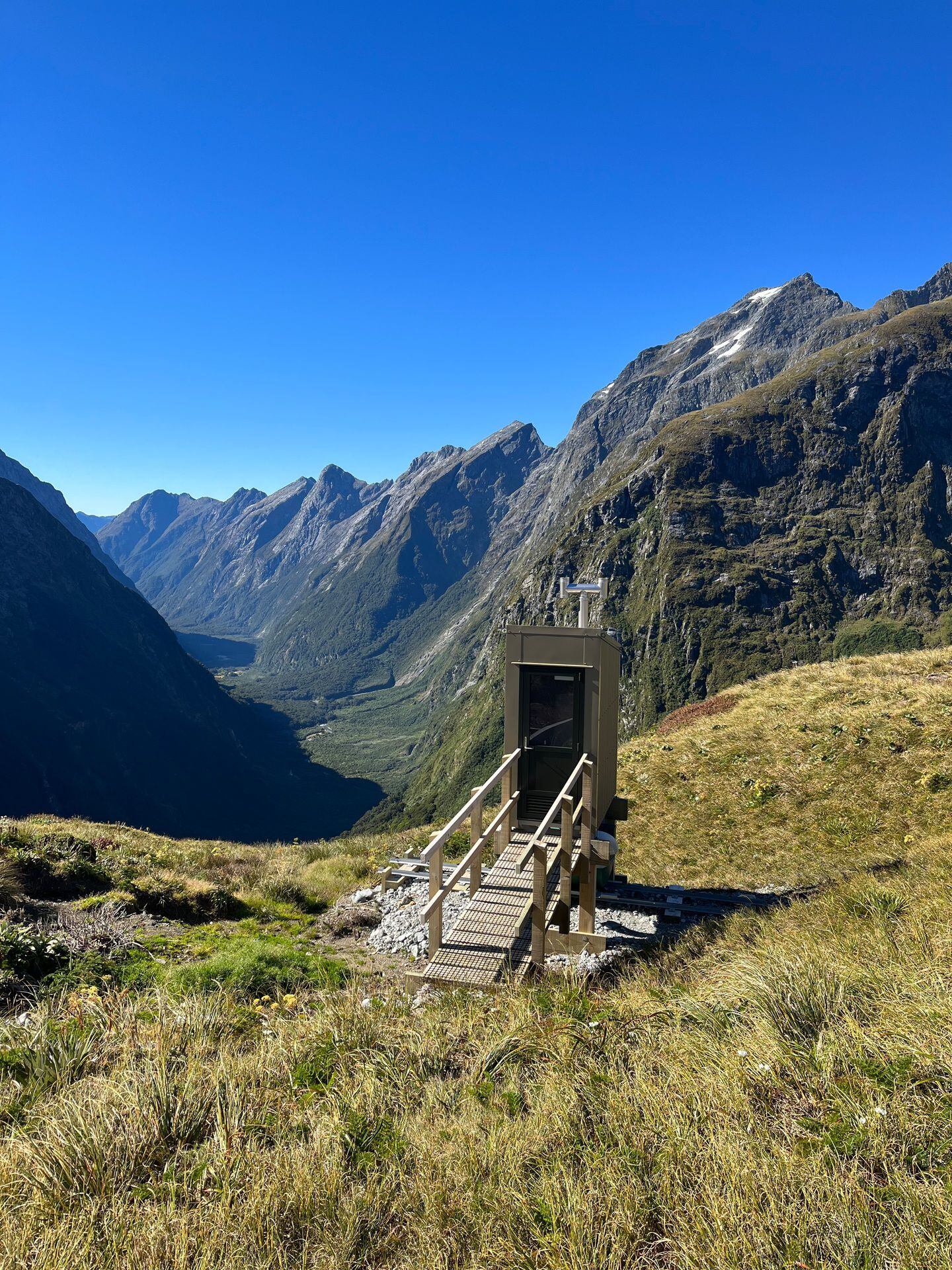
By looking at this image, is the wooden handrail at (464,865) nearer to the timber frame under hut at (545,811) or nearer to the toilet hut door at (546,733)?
the timber frame under hut at (545,811)

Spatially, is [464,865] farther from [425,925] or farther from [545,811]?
[425,925]

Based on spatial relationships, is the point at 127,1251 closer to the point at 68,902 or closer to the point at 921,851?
the point at 68,902

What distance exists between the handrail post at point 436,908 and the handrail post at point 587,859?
2287mm

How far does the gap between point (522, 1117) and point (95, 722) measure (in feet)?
593

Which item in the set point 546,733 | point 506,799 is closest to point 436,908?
point 506,799

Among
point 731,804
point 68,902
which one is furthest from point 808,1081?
point 731,804

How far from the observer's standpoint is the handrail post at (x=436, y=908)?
292 inches

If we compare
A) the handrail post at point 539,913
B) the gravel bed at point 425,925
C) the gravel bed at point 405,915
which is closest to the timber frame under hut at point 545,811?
the handrail post at point 539,913

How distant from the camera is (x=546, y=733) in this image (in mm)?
11609

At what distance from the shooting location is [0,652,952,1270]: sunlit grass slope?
3.62 m

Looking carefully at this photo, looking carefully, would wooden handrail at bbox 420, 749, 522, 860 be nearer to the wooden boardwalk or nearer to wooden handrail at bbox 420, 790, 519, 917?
wooden handrail at bbox 420, 790, 519, 917

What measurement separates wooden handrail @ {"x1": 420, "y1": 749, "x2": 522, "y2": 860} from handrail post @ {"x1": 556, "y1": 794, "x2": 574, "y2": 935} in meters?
1.15

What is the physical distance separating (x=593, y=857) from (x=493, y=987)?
3082 mm

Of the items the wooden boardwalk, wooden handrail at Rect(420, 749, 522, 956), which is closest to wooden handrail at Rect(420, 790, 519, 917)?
wooden handrail at Rect(420, 749, 522, 956)
